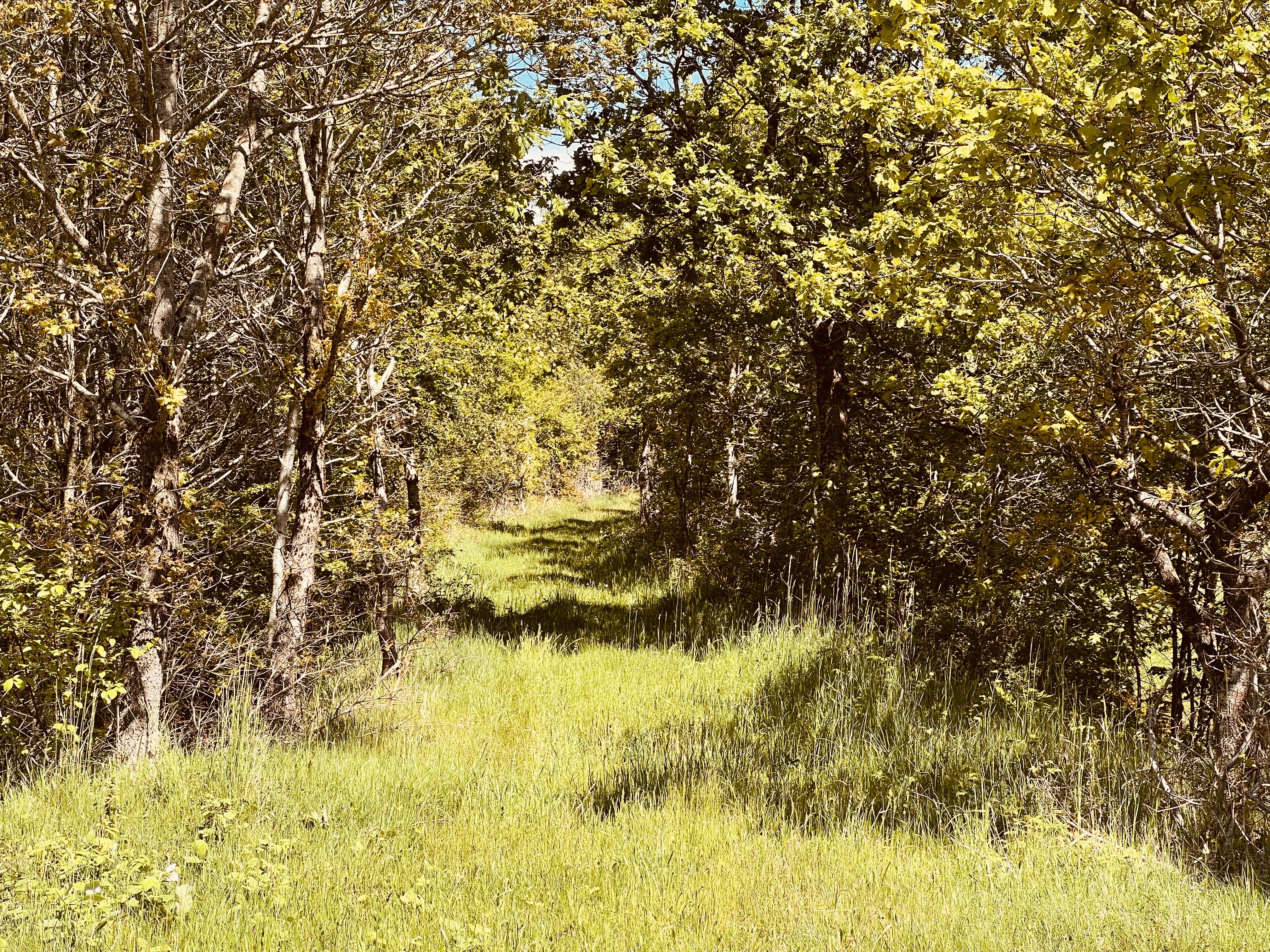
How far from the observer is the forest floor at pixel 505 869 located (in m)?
3.28

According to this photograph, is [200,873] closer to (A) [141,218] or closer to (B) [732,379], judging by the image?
(A) [141,218]

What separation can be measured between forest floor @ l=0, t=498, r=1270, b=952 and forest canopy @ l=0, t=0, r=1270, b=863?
0.78 m

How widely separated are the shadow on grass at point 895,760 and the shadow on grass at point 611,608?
2.30 meters

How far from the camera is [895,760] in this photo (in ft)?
16.7

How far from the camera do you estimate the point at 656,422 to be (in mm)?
12617

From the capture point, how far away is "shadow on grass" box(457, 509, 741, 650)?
364 inches

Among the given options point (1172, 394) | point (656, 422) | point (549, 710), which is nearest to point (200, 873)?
point (549, 710)

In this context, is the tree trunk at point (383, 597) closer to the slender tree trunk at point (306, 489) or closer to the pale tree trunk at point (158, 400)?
the slender tree trunk at point (306, 489)

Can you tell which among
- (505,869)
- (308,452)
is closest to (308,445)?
(308,452)

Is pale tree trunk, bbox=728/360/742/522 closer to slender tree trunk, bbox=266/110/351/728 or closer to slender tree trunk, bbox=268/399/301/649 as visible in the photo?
slender tree trunk, bbox=266/110/351/728

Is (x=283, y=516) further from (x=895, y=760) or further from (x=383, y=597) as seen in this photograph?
(x=895, y=760)

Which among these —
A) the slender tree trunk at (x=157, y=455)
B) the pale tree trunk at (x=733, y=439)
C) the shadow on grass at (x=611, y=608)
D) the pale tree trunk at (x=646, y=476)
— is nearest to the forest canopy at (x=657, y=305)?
the slender tree trunk at (x=157, y=455)

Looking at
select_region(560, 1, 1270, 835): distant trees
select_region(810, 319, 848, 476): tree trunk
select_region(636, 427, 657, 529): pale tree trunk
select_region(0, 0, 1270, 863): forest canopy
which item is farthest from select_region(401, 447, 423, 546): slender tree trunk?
select_region(636, 427, 657, 529): pale tree trunk

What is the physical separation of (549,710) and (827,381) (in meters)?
5.17
